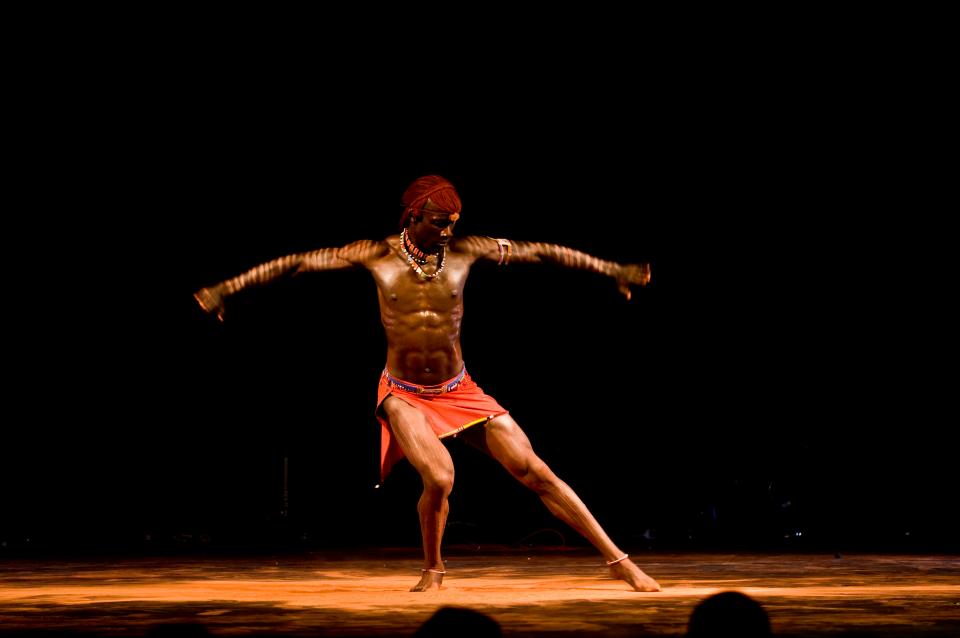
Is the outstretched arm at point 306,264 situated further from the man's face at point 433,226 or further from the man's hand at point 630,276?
the man's hand at point 630,276

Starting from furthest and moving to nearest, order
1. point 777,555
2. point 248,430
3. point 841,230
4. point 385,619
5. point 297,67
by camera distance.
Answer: point 248,430
point 841,230
point 297,67
point 777,555
point 385,619

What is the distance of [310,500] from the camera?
10.8 m

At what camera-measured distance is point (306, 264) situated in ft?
19.6

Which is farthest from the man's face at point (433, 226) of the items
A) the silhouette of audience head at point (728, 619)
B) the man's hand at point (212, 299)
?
the silhouette of audience head at point (728, 619)

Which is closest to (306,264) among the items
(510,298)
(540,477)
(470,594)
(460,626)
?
(540,477)

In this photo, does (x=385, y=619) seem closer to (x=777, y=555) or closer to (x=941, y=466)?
(x=777, y=555)

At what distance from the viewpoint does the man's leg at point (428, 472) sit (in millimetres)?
5730

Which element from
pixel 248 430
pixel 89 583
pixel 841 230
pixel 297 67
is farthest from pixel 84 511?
pixel 841 230

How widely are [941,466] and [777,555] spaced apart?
2.52m

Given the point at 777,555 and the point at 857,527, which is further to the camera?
the point at 857,527

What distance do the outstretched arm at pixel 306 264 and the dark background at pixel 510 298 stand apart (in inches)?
138

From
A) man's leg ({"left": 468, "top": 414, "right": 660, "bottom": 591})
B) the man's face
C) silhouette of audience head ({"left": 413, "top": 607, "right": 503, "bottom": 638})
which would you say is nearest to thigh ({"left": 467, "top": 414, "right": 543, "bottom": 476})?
man's leg ({"left": 468, "top": 414, "right": 660, "bottom": 591})

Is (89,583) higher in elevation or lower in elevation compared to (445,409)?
lower

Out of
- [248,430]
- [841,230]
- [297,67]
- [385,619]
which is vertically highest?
[297,67]
